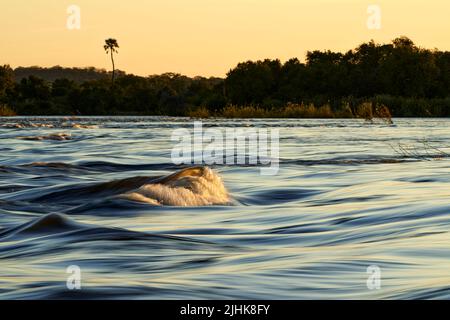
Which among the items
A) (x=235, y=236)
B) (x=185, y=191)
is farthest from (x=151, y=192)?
(x=235, y=236)

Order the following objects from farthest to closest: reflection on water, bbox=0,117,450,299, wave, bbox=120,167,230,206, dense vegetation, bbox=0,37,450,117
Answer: dense vegetation, bbox=0,37,450,117, wave, bbox=120,167,230,206, reflection on water, bbox=0,117,450,299

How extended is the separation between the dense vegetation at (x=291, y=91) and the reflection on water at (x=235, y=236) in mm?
45043

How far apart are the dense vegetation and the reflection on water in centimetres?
4504

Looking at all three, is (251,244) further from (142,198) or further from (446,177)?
(446,177)

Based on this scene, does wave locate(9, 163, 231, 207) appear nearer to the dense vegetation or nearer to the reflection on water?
the reflection on water

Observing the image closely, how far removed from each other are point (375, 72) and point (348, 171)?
233 ft

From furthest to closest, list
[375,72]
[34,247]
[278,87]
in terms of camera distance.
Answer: [278,87] → [375,72] → [34,247]

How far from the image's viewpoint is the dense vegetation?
62.5 m

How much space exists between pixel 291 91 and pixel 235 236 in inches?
3206

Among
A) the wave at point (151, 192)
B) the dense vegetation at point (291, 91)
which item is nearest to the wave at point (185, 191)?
the wave at point (151, 192)

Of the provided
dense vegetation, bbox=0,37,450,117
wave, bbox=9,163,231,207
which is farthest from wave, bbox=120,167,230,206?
dense vegetation, bbox=0,37,450,117
